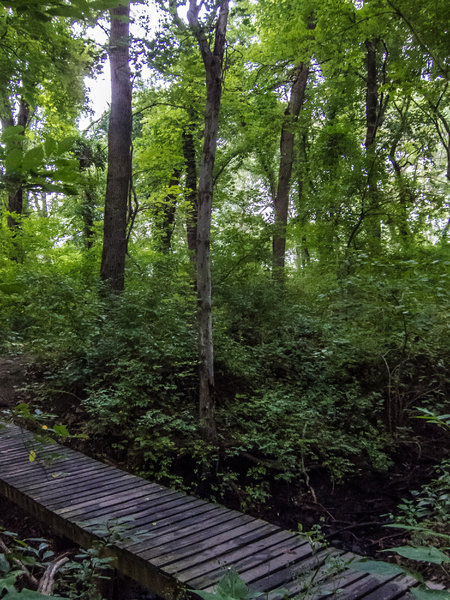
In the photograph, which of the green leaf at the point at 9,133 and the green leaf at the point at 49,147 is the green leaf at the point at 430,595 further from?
the green leaf at the point at 9,133

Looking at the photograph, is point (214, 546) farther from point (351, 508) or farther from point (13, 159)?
point (13, 159)

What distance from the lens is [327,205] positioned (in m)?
10.6

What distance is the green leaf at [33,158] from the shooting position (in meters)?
1.18

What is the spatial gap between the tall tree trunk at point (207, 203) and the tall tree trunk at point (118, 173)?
415 centimetres

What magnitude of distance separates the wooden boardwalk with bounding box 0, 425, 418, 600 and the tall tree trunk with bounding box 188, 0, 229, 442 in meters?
1.52

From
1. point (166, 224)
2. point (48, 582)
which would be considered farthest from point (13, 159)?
point (166, 224)

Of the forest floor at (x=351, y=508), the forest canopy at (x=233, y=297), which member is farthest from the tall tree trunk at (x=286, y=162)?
the forest floor at (x=351, y=508)

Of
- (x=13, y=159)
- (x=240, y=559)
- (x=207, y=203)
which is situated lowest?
(x=240, y=559)

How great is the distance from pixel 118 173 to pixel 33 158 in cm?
871

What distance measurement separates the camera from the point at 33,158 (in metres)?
1.19

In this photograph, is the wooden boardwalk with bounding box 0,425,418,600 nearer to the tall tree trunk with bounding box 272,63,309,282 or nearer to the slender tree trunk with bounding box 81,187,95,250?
the tall tree trunk with bounding box 272,63,309,282

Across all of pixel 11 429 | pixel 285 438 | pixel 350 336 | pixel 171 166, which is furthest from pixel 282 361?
pixel 171 166

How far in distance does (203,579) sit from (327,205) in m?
9.32

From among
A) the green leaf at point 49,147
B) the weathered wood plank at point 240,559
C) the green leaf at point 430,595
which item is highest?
the green leaf at point 49,147
